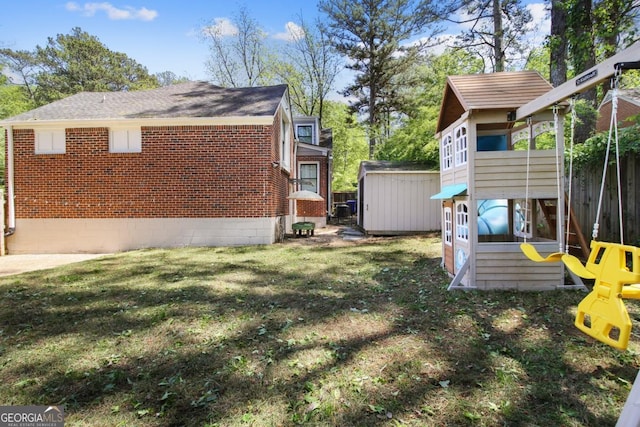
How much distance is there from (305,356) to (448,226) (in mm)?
4258

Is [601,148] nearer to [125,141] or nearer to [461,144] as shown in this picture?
[461,144]

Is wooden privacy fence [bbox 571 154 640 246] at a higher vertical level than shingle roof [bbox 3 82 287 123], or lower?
lower

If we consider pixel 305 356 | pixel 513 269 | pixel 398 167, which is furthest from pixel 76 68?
pixel 513 269

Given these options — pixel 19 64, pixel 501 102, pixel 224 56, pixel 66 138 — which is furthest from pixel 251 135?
pixel 19 64

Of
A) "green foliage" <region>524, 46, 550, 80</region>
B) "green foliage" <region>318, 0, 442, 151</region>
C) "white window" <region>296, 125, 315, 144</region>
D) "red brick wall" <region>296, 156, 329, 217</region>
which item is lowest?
"red brick wall" <region>296, 156, 329, 217</region>

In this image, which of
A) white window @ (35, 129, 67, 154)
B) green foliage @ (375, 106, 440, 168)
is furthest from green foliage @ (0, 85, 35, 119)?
green foliage @ (375, 106, 440, 168)

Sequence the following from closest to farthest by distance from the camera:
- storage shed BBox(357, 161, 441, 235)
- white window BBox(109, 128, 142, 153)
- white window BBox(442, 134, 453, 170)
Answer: white window BBox(442, 134, 453, 170)
white window BBox(109, 128, 142, 153)
storage shed BBox(357, 161, 441, 235)

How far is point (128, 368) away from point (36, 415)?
0.64 metres

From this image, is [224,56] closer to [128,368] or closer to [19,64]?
[19,64]

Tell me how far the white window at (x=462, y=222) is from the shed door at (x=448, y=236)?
275 mm

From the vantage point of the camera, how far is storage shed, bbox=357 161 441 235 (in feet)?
38.9

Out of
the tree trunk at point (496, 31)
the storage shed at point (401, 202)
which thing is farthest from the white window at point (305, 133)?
the tree trunk at point (496, 31)

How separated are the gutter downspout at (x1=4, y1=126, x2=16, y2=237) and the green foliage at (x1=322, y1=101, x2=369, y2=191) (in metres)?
20.9

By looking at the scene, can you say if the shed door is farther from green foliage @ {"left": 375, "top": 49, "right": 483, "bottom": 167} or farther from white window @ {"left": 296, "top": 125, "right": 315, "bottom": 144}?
white window @ {"left": 296, "top": 125, "right": 315, "bottom": 144}
